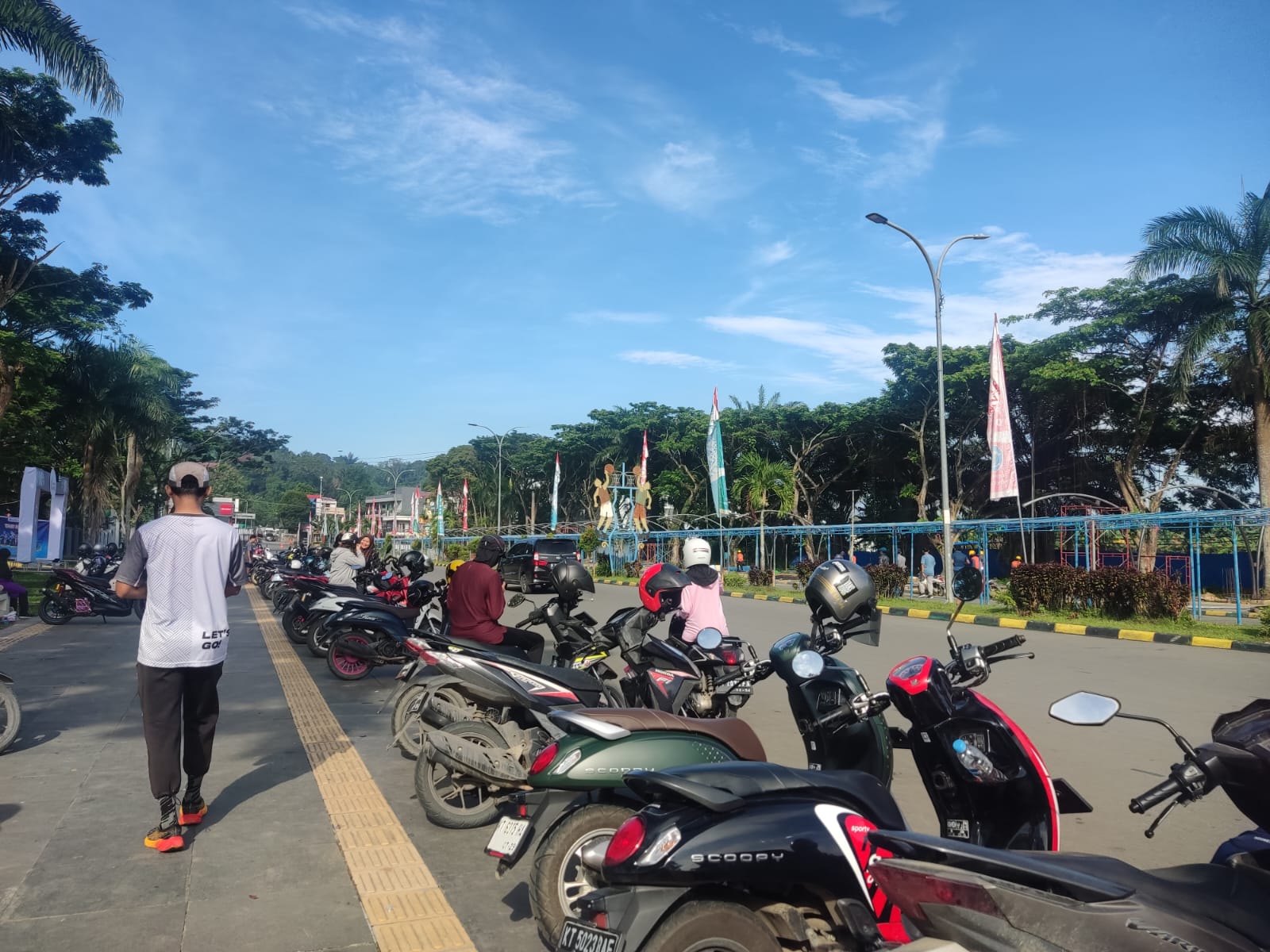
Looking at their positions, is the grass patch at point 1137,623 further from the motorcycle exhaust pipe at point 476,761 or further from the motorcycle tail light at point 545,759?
the motorcycle tail light at point 545,759

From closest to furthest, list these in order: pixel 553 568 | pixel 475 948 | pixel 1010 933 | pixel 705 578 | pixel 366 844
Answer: pixel 1010 933 < pixel 475 948 < pixel 366 844 < pixel 705 578 < pixel 553 568

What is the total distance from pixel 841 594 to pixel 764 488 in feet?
106

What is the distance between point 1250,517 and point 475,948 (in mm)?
16967

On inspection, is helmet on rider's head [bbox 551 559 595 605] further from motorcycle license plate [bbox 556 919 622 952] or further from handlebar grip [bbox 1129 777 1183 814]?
handlebar grip [bbox 1129 777 1183 814]

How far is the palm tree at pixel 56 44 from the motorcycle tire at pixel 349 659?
11.4 meters

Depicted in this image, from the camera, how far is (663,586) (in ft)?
20.2

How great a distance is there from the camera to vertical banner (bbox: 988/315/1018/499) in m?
19.0

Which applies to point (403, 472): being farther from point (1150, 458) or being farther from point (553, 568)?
point (553, 568)

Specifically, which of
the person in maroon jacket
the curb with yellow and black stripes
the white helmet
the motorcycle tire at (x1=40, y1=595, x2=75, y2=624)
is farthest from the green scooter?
the motorcycle tire at (x1=40, y1=595, x2=75, y2=624)

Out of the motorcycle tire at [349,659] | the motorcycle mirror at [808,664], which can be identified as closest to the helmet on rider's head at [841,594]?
the motorcycle mirror at [808,664]

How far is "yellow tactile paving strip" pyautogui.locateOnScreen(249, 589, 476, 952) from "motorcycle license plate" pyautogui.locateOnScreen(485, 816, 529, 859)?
415mm

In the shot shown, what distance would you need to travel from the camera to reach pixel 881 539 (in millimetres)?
41656

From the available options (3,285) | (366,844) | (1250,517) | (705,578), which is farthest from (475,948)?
(3,285)

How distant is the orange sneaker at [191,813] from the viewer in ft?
14.6
